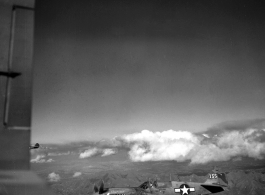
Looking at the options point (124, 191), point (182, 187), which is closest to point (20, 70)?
point (124, 191)

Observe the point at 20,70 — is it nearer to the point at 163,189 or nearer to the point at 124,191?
the point at 124,191

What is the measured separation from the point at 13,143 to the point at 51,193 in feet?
0.79

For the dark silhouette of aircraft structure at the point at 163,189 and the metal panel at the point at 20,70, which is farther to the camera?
the dark silhouette of aircraft structure at the point at 163,189

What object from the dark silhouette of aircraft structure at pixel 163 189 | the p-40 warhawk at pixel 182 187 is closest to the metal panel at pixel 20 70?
the dark silhouette of aircraft structure at pixel 163 189

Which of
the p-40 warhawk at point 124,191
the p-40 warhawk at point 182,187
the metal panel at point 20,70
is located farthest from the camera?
the p-40 warhawk at point 182,187

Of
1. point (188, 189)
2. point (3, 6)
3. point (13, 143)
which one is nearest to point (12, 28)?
point (3, 6)

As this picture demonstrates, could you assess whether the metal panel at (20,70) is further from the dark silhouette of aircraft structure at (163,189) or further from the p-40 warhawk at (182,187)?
the p-40 warhawk at (182,187)

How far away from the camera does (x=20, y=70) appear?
878 millimetres

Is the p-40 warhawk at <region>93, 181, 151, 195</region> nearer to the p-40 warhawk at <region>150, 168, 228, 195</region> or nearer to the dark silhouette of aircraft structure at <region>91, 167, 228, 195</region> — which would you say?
the dark silhouette of aircraft structure at <region>91, 167, 228, 195</region>

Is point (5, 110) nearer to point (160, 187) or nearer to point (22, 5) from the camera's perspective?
point (22, 5)

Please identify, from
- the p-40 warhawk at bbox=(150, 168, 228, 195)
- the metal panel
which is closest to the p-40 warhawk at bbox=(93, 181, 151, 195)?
the p-40 warhawk at bbox=(150, 168, 228, 195)

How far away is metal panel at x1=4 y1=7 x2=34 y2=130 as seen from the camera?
848mm

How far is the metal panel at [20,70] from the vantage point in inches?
33.4

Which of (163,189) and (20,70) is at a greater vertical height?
(20,70)
